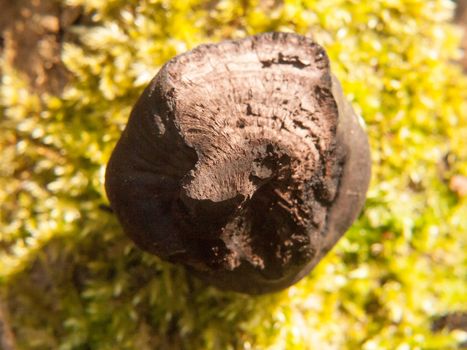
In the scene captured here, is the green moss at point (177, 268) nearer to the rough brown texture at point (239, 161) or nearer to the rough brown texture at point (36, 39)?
the rough brown texture at point (36, 39)

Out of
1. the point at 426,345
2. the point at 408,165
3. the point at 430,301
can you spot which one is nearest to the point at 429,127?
the point at 408,165

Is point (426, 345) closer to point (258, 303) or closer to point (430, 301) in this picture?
point (430, 301)

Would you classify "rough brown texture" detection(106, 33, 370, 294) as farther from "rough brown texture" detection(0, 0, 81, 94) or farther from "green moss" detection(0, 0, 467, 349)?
"rough brown texture" detection(0, 0, 81, 94)

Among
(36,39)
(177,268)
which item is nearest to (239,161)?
(177,268)

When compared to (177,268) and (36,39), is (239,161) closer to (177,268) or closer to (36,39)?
(177,268)

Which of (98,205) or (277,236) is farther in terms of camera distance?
(98,205)

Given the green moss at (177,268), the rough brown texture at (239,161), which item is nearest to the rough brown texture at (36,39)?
the green moss at (177,268)
